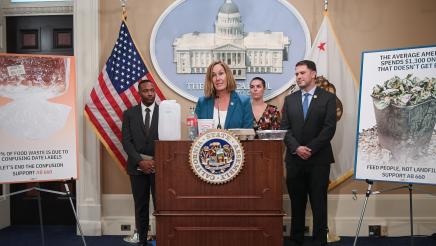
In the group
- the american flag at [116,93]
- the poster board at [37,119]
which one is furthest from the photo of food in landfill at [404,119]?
the poster board at [37,119]

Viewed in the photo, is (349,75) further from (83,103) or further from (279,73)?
(83,103)

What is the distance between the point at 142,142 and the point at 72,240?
4.39 ft

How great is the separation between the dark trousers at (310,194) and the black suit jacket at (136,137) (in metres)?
1.26

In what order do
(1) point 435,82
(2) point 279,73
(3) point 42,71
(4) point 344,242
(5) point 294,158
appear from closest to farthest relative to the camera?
(1) point 435,82, (3) point 42,71, (5) point 294,158, (4) point 344,242, (2) point 279,73

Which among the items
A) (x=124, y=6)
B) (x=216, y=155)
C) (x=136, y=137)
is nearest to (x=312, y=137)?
(x=216, y=155)

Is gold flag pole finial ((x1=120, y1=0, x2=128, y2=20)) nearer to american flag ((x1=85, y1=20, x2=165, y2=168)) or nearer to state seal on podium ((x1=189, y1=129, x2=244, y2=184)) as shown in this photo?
american flag ((x1=85, y1=20, x2=165, y2=168))

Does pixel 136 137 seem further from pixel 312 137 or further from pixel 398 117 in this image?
pixel 398 117

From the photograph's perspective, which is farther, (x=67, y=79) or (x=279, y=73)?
(x=279, y=73)

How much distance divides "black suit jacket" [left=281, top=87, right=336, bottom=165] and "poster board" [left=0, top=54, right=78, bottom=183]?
185 cm

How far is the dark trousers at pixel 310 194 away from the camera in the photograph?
351 centimetres

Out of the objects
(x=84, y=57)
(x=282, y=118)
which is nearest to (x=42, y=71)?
(x=84, y=57)

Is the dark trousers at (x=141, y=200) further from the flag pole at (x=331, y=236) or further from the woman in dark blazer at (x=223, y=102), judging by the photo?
the flag pole at (x=331, y=236)

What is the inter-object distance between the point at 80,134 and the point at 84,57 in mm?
813

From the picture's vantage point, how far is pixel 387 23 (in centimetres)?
420
